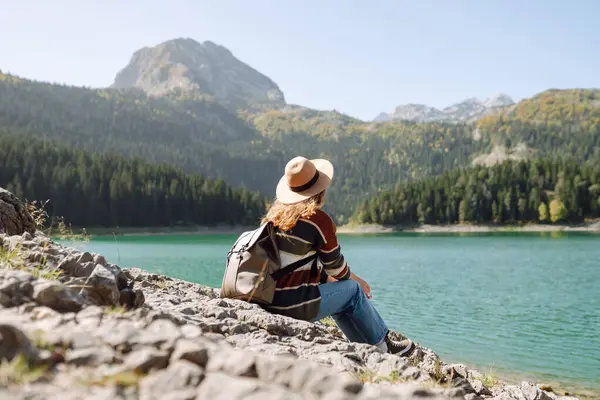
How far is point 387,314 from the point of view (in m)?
22.3

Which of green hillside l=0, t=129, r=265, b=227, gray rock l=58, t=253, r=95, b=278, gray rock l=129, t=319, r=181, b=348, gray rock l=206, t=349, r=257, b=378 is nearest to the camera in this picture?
gray rock l=206, t=349, r=257, b=378

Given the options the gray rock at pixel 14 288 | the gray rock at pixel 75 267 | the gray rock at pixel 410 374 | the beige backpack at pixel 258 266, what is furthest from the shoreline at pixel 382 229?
the gray rock at pixel 410 374

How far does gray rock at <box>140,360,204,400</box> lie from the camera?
2785mm

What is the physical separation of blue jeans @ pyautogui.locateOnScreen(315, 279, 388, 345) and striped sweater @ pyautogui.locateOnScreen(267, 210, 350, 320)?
0.17 m

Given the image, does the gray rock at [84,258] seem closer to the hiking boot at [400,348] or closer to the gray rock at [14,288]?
the gray rock at [14,288]

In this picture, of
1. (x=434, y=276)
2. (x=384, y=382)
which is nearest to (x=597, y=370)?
(x=384, y=382)

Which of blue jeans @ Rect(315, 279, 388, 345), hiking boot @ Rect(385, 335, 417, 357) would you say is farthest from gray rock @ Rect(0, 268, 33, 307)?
hiking boot @ Rect(385, 335, 417, 357)

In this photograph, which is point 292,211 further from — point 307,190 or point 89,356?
point 89,356

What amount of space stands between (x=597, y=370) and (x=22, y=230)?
48.0ft

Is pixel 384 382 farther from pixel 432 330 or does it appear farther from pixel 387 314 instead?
pixel 387 314

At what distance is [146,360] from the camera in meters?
3.01

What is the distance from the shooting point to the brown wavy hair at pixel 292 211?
21.1 feet

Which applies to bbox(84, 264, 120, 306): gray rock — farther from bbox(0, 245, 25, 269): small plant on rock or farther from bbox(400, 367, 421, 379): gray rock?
bbox(400, 367, 421, 379): gray rock

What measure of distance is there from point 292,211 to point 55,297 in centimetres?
323
